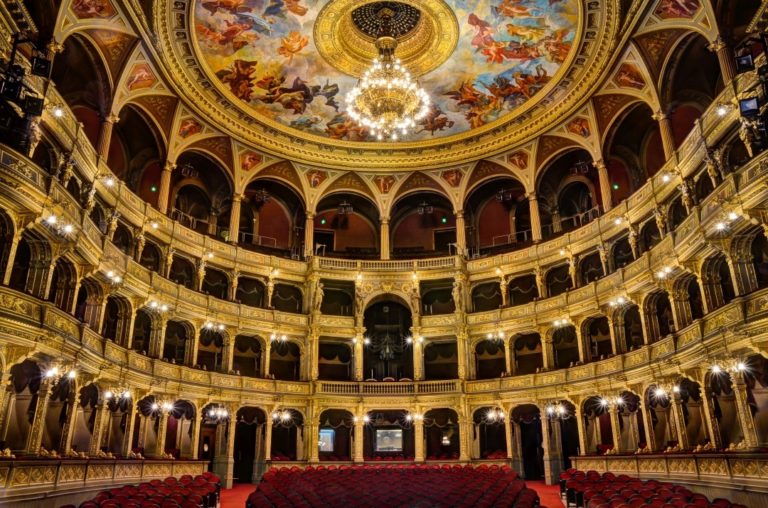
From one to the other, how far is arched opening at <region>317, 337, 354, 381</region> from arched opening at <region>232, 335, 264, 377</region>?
12.1 ft

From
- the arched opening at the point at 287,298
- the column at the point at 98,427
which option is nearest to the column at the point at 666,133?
the arched opening at the point at 287,298

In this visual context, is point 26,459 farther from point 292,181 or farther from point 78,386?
point 292,181

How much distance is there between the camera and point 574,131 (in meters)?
30.7

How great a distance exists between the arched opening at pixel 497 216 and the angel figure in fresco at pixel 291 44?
45.1 feet

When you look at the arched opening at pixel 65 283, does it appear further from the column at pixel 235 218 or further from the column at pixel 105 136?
the column at pixel 235 218

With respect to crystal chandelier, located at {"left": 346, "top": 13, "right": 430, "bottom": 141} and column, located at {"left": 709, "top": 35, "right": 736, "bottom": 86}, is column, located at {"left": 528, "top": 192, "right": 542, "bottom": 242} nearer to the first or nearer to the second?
crystal chandelier, located at {"left": 346, "top": 13, "right": 430, "bottom": 141}

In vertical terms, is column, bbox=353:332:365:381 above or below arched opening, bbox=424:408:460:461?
above

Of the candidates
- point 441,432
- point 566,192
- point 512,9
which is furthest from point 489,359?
point 512,9

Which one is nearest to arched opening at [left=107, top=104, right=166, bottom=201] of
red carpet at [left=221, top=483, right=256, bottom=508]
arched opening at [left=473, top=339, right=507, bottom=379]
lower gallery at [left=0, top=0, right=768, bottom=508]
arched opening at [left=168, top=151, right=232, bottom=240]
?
lower gallery at [left=0, top=0, right=768, bottom=508]

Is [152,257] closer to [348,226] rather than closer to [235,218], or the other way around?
[235,218]

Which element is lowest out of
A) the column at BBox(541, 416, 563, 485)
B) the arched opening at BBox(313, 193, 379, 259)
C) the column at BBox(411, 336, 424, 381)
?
the column at BBox(541, 416, 563, 485)

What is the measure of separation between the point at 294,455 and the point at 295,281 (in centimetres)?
928

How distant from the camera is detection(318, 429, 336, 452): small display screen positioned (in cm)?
3267

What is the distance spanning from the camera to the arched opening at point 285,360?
33281 mm
